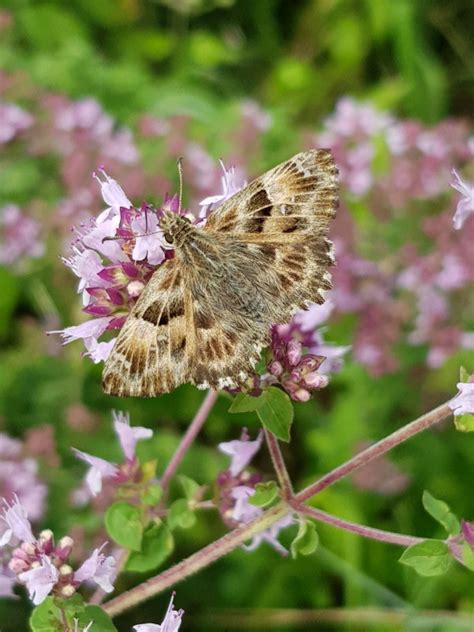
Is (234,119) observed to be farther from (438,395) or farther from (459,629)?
(459,629)

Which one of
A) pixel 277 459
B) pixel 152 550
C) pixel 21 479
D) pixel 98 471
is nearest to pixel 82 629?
pixel 152 550

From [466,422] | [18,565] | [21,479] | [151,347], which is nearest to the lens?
[151,347]

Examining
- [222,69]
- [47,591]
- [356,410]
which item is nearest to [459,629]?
[356,410]

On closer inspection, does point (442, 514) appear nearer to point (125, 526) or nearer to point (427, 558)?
point (427, 558)

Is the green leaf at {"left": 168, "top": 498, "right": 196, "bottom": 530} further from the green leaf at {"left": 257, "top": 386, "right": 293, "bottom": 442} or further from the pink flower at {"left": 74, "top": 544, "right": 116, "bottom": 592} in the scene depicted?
the green leaf at {"left": 257, "top": 386, "right": 293, "bottom": 442}

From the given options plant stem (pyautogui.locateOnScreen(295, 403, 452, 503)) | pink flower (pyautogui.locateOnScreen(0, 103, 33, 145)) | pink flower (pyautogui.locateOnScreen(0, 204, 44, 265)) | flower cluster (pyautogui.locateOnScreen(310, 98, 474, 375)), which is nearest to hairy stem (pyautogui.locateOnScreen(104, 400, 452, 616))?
plant stem (pyautogui.locateOnScreen(295, 403, 452, 503))

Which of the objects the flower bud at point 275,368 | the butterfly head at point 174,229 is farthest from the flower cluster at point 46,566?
the butterfly head at point 174,229

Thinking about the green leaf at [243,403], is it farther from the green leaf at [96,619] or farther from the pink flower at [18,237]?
the pink flower at [18,237]

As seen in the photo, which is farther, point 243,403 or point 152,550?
point 152,550
